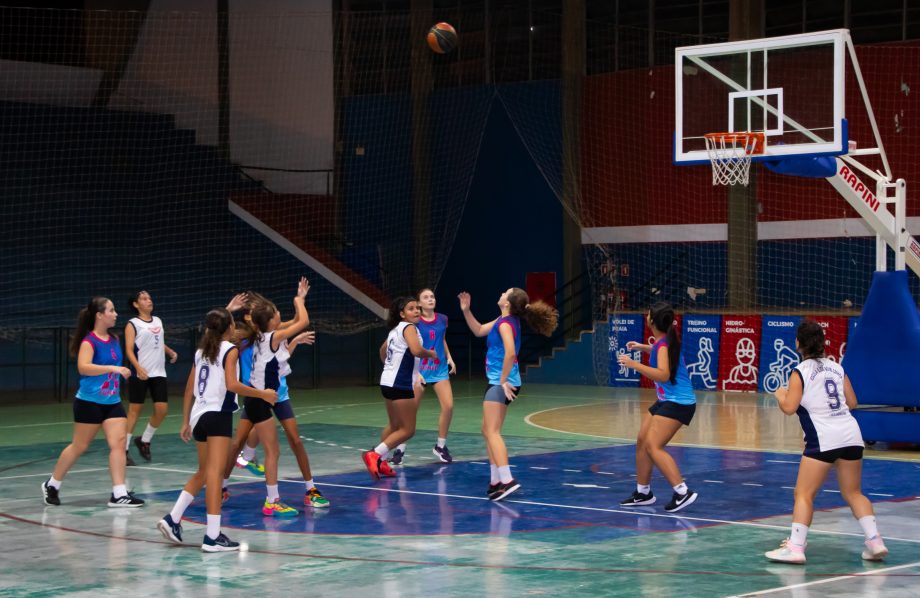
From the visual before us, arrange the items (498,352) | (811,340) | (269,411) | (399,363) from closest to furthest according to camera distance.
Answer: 1. (811,340)
2. (269,411)
3. (498,352)
4. (399,363)

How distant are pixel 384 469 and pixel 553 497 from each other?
2096 mm

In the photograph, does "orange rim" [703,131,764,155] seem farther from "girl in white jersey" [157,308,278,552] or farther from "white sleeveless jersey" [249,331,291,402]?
"girl in white jersey" [157,308,278,552]

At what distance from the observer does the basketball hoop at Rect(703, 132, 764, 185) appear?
15742 mm

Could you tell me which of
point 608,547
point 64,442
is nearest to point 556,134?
point 64,442

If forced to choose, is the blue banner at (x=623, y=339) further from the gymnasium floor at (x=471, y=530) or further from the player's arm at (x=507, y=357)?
the player's arm at (x=507, y=357)

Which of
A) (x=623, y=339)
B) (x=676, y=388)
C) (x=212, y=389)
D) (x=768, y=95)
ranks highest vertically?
(x=768, y=95)

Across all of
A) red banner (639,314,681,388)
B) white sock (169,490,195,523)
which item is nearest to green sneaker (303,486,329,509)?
white sock (169,490,195,523)

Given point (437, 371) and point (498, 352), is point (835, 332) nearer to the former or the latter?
point (437, 371)

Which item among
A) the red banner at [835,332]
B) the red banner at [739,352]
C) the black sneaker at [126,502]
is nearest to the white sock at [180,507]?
the black sneaker at [126,502]

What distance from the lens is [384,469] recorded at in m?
13.0

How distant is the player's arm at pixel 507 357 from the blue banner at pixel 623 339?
13901mm

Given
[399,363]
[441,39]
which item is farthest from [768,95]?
[399,363]

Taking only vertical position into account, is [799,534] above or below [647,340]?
below

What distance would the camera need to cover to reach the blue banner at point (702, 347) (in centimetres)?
2441
